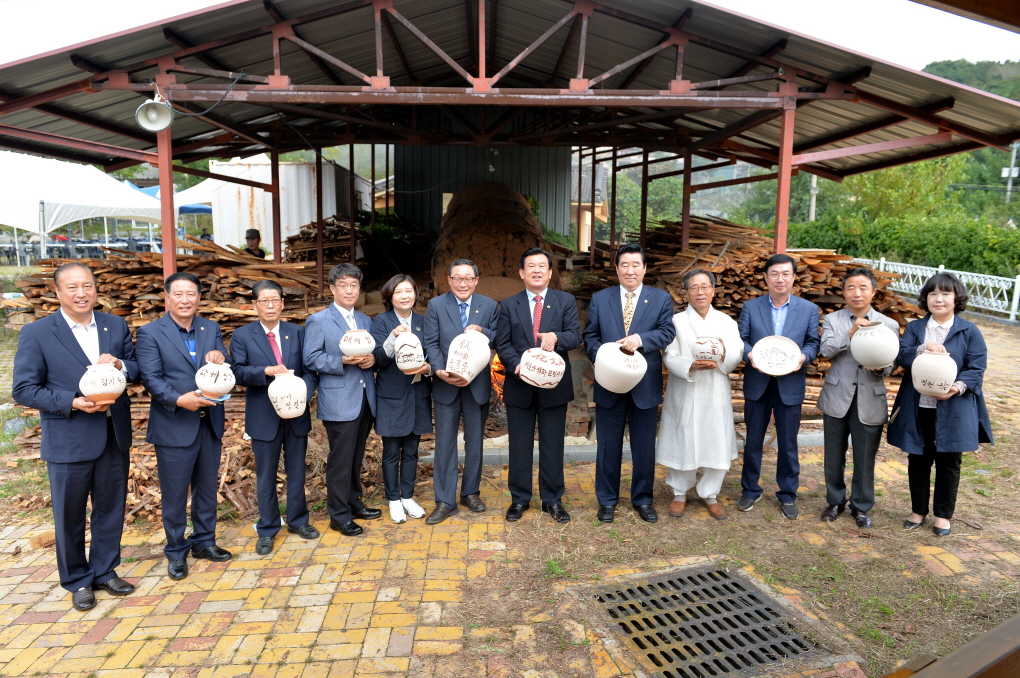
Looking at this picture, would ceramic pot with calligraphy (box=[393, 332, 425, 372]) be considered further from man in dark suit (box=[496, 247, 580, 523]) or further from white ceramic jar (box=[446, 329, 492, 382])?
man in dark suit (box=[496, 247, 580, 523])

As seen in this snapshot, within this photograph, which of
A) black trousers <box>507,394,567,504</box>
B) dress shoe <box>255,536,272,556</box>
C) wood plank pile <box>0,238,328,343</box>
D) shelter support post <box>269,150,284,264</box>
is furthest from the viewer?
shelter support post <box>269,150,284,264</box>

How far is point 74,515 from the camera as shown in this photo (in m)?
3.54

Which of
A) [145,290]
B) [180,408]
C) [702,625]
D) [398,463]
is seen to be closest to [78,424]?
[180,408]

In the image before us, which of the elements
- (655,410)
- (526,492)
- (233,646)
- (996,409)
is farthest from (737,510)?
(996,409)

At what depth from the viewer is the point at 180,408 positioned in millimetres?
3797

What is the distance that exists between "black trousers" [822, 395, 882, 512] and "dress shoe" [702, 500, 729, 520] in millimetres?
766

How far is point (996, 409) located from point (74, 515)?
30.2ft

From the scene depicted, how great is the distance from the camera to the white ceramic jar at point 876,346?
163 inches

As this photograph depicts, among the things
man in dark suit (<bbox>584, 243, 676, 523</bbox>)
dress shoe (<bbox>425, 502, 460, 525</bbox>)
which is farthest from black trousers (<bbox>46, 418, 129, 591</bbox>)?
man in dark suit (<bbox>584, 243, 676, 523</bbox>)

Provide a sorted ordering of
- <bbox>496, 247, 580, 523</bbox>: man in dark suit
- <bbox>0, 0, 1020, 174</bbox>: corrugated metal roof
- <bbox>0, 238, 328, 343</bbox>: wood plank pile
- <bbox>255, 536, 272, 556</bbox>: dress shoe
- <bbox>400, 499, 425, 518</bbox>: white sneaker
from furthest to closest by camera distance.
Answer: <bbox>0, 238, 328, 343</bbox>: wood plank pile → <bbox>0, 0, 1020, 174</bbox>: corrugated metal roof → <bbox>400, 499, 425, 518</bbox>: white sneaker → <bbox>496, 247, 580, 523</bbox>: man in dark suit → <bbox>255, 536, 272, 556</bbox>: dress shoe

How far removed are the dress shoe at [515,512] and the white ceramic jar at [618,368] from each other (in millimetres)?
1160

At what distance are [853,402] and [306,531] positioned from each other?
3.94m

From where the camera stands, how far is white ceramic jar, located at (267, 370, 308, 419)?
3906 mm

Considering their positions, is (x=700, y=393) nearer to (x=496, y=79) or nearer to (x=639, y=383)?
(x=639, y=383)
